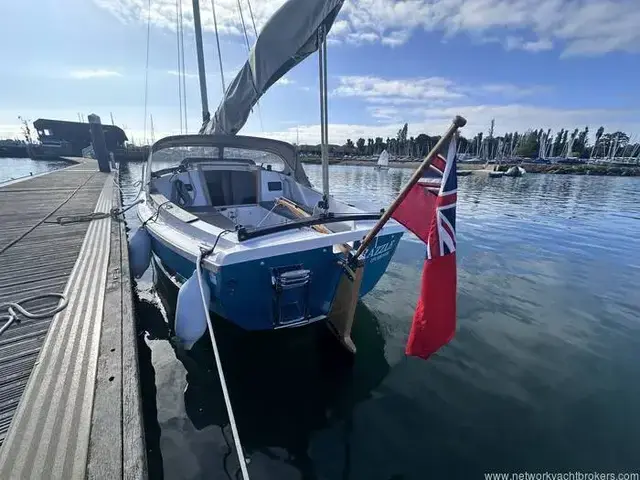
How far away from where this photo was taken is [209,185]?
8023 millimetres

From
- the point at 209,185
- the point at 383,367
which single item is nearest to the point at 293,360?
the point at 383,367

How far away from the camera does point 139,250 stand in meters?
6.23

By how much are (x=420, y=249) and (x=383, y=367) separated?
5.71 meters

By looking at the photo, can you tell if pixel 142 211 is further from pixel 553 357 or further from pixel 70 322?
pixel 553 357

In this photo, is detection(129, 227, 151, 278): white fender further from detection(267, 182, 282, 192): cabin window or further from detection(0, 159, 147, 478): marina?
detection(267, 182, 282, 192): cabin window

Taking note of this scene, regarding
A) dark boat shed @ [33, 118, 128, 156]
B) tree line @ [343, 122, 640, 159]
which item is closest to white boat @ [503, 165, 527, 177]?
tree line @ [343, 122, 640, 159]

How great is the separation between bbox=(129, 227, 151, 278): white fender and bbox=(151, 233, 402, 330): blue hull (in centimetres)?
188

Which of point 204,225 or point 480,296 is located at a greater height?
point 204,225

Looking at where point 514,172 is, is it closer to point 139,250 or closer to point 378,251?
point 378,251

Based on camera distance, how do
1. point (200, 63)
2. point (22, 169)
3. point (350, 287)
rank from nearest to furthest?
point (350, 287), point (200, 63), point (22, 169)

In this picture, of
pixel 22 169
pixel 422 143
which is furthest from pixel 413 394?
pixel 422 143

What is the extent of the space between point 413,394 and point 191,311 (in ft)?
9.94

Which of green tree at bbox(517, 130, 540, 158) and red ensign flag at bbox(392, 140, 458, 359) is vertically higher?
green tree at bbox(517, 130, 540, 158)

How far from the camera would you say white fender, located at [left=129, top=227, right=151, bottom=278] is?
20.3 ft
